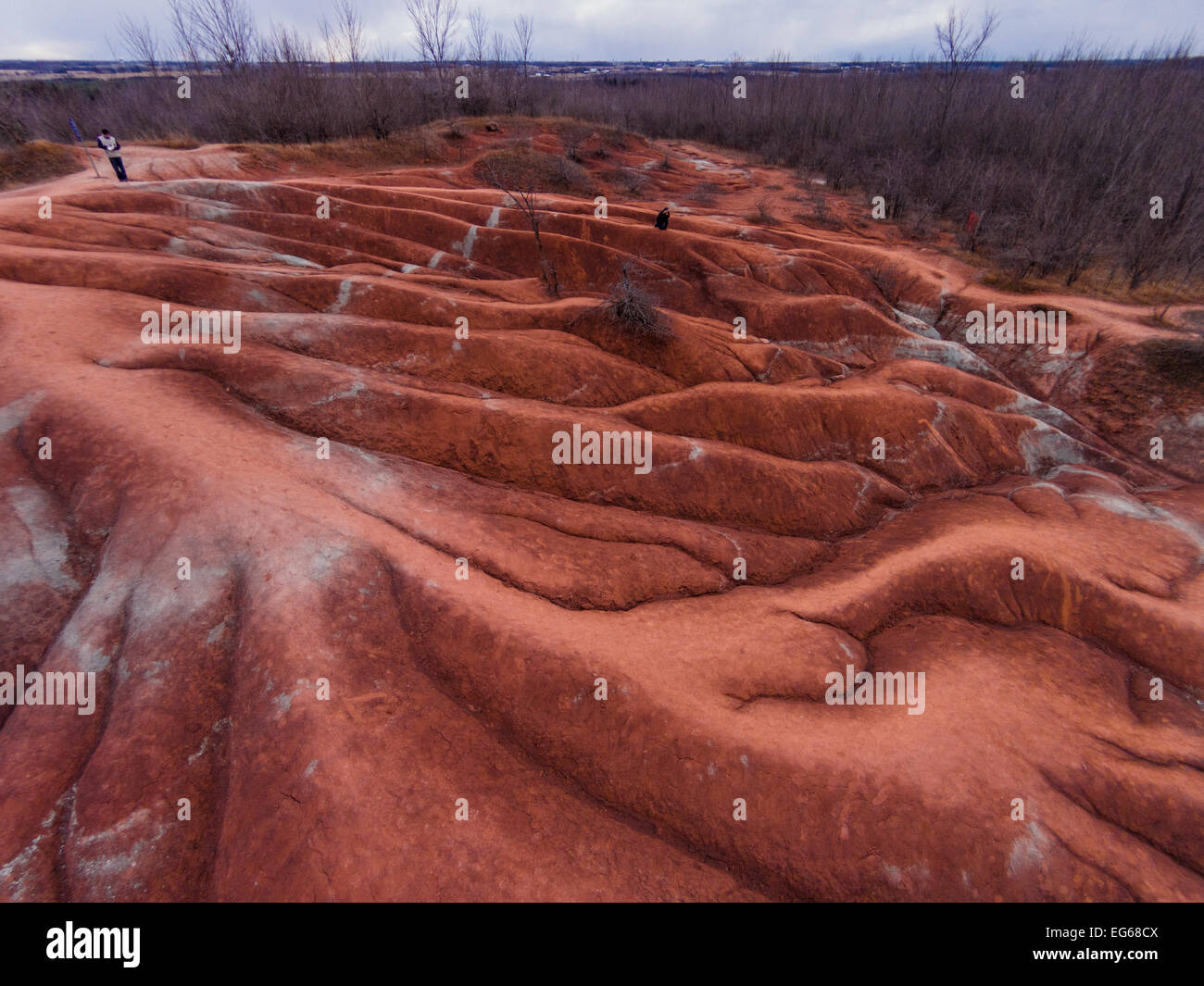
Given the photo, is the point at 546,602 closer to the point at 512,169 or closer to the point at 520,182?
the point at 520,182

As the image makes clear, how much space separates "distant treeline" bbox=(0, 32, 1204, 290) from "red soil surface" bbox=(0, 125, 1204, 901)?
13155 mm

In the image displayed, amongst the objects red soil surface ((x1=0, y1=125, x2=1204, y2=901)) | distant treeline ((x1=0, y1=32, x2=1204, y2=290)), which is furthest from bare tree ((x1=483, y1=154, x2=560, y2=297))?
distant treeline ((x1=0, y1=32, x2=1204, y2=290))

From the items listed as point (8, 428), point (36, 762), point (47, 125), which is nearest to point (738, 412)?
point (36, 762)

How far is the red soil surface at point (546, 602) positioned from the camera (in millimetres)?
5609

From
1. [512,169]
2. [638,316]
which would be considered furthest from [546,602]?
[512,169]

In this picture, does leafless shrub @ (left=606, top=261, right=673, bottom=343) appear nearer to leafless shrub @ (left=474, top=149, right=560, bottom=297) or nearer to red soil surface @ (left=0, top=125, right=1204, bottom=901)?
red soil surface @ (left=0, top=125, right=1204, bottom=901)

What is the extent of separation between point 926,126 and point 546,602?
180 ft

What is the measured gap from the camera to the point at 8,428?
336 inches

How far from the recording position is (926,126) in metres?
42.7

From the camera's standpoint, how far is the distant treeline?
24719 millimetres

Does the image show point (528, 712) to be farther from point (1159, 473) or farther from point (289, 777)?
point (1159, 473)

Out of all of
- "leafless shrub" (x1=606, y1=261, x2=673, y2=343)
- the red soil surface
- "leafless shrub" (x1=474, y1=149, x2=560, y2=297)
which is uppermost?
"leafless shrub" (x1=474, y1=149, x2=560, y2=297)

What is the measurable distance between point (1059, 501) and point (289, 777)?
1593 cm

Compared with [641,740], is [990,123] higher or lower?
higher
